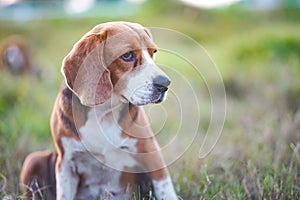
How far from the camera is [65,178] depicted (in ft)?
8.89

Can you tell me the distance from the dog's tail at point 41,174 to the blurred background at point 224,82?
13cm

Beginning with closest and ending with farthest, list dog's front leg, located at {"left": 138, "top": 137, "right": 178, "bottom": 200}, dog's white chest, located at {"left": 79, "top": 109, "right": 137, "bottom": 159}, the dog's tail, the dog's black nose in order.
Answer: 1. the dog's black nose
2. dog's white chest, located at {"left": 79, "top": 109, "right": 137, "bottom": 159}
3. dog's front leg, located at {"left": 138, "top": 137, "right": 178, "bottom": 200}
4. the dog's tail

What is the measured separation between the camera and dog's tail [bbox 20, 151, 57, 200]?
2984 mm

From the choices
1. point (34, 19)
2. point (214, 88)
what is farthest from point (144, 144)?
point (34, 19)

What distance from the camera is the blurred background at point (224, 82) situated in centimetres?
306

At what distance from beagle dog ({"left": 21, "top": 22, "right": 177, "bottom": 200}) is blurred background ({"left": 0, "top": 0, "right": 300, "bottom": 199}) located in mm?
300

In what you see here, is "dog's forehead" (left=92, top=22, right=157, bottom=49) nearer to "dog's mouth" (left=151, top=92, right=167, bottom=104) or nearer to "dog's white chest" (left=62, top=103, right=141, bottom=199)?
"dog's mouth" (left=151, top=92, right=167, bottom=104)

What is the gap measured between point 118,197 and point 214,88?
3698 mm

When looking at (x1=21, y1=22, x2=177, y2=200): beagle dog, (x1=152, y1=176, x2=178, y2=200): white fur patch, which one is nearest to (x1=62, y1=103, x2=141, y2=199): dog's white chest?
(x1=21, y1=22, x2=177, y2=200): beagle dog

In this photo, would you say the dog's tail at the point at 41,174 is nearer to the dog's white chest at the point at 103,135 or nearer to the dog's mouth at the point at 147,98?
the dog's white chest at the point at 103,135

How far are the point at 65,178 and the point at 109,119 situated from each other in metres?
0.39

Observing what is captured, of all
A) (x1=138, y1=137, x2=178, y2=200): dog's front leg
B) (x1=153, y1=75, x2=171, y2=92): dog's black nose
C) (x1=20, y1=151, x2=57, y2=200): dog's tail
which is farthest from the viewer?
(x1=20, y1=151, x2=57, y2=200): dog's tail

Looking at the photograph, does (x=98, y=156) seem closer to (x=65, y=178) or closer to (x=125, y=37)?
(x=65, y=178)

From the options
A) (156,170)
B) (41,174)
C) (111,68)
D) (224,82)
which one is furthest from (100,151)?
(224,82)
